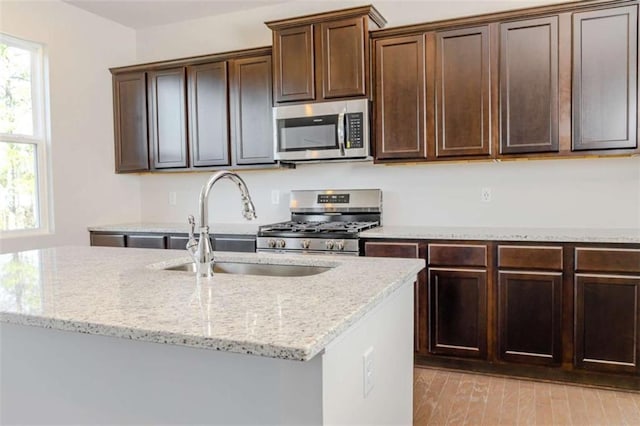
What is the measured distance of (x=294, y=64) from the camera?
145 inches

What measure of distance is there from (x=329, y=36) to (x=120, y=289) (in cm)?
260

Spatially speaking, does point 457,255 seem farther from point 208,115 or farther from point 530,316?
point 208,115

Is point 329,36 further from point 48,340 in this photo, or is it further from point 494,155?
point 48,340

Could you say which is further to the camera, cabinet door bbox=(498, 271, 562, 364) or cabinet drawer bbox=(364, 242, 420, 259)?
cabinet drawer bbox=(364, 242, 420, 259)

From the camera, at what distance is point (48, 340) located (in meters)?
1.48

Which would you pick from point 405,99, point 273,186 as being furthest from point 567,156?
point 273,186

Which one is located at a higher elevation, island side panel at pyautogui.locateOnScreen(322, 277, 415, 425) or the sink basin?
the sink basin

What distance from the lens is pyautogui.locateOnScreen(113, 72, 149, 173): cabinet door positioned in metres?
4.38

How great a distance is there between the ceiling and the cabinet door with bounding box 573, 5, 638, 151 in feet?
7.68

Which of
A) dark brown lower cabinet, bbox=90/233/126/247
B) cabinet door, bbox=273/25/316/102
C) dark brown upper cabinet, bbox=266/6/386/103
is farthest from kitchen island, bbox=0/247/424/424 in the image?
dark brown lower cabinet, bbox=90/233/126/247

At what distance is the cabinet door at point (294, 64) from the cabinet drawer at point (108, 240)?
1762mm

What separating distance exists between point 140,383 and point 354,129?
2526 millimetres

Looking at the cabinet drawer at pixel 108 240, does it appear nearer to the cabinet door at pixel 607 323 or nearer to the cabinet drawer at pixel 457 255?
the cabinet drawer at pixel 457 255

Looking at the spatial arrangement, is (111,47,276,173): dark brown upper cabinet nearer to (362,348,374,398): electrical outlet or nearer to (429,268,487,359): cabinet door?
(429,268,487,359): cabinet door
